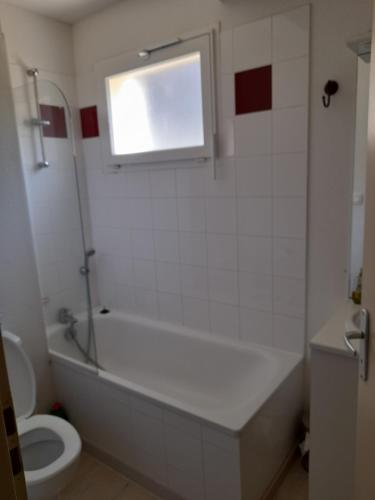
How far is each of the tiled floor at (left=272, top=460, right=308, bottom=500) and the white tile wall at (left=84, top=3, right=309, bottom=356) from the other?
0.64 m

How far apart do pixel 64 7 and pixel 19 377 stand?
2.22m

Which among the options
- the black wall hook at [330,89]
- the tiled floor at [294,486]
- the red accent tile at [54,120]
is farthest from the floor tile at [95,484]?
the black wall hook at [330,89]

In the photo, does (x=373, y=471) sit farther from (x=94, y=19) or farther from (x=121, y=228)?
(x=94, y=19)

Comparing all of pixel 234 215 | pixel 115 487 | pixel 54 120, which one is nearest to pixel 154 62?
pixel 54 120

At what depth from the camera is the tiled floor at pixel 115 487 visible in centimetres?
185

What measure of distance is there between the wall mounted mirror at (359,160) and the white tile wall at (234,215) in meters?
0.24

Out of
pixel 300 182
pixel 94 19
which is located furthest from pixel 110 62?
pixel 300 182

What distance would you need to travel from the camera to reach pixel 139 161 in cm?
246

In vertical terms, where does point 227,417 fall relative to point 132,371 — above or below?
above

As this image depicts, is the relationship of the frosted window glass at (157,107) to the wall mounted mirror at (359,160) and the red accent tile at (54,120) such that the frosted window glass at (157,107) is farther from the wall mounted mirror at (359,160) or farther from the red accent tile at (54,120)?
the wall mounted mirror at (359,160)

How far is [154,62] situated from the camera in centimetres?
226

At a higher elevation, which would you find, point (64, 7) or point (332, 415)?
point (64, 7)

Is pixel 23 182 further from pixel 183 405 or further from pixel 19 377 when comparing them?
pixel 183 405

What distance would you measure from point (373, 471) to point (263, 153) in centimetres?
152
